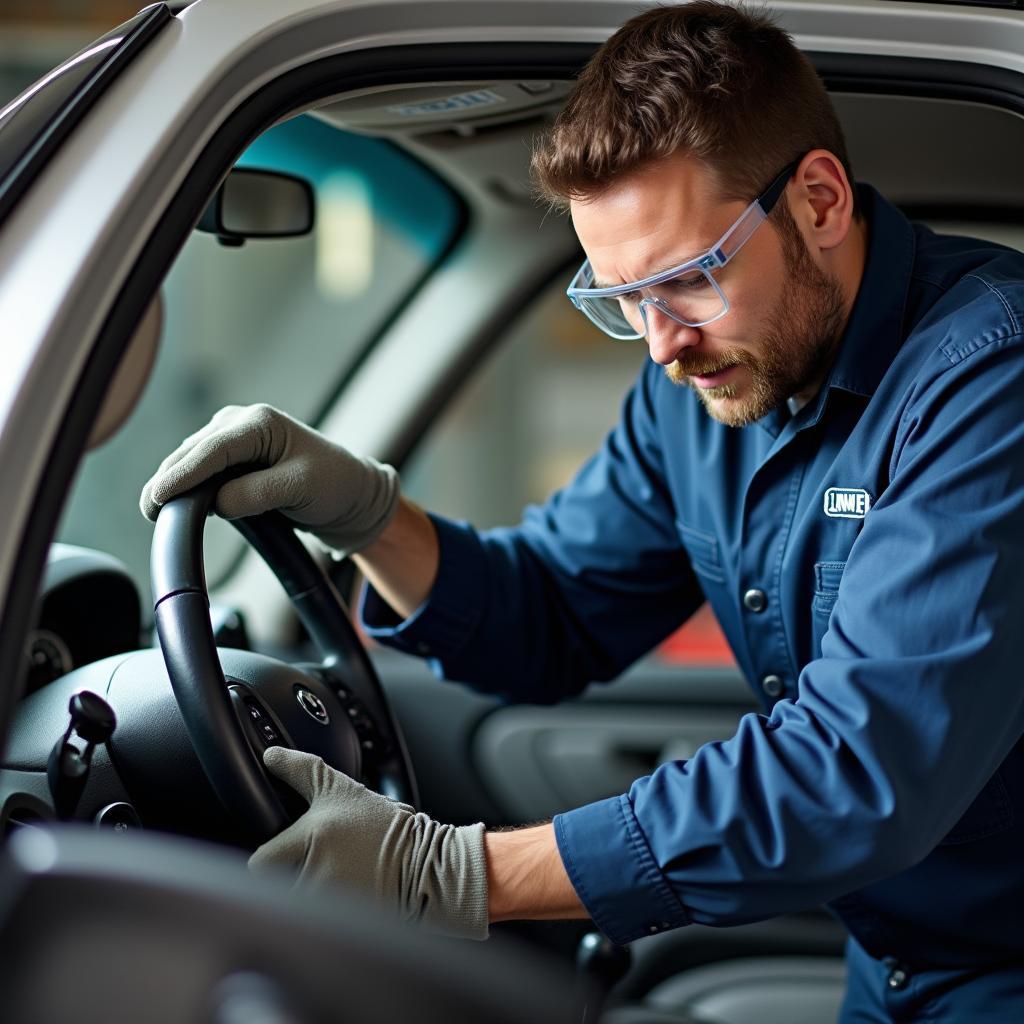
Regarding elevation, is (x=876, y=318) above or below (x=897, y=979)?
above

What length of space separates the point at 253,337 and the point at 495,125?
17.6ft

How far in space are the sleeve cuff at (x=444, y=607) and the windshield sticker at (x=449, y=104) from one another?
0.49m

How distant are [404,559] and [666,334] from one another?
18.3 inches

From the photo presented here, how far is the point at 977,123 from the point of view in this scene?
5.70 ft

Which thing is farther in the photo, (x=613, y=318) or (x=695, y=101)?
(x=613, y=318)

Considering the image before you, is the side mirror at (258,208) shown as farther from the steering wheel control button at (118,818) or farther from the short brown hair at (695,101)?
the steering wheel control button at (118,818)

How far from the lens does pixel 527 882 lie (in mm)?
1062

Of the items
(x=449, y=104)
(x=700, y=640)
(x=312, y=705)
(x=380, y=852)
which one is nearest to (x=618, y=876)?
(x=380, y=852)

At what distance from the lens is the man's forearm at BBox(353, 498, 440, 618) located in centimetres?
154

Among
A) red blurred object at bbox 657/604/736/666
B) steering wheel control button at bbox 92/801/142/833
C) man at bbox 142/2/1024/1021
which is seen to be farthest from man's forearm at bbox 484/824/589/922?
red blurred object at bbox 657/604/736/666

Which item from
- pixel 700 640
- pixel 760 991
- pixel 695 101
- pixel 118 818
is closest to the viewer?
pixel 118 818

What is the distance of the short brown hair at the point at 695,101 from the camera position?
3.91 feet

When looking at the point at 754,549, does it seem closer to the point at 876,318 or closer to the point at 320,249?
the point at 876,318

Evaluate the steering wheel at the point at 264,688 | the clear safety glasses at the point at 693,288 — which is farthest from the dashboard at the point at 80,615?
the clear safety glasses at the point at 693,288
